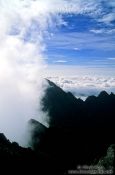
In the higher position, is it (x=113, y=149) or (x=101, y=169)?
(x=113, y=149)

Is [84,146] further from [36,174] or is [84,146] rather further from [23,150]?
[36,174]

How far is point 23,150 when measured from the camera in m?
134

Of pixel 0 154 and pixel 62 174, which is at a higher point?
pixel 0 154

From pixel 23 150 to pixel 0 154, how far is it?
19128 millimetres

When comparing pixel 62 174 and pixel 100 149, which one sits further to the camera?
pixel 100 149

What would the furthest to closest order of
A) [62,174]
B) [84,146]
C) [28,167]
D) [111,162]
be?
[84,146] < [28,167] < [111,162] < [62,174]

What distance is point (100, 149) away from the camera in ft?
594

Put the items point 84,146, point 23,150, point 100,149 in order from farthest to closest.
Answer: point 84,146 < point 100,149 < point 23,150

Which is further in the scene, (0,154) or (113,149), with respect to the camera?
(113,149)

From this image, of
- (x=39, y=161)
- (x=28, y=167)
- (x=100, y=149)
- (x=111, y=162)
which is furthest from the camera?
(x=100, y=149)

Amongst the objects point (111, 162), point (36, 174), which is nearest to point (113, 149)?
point (111, 162)

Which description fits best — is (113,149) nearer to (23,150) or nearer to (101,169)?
(101,169)

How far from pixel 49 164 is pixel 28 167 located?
12.3 m

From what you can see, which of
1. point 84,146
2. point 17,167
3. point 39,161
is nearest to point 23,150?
point 39,161
